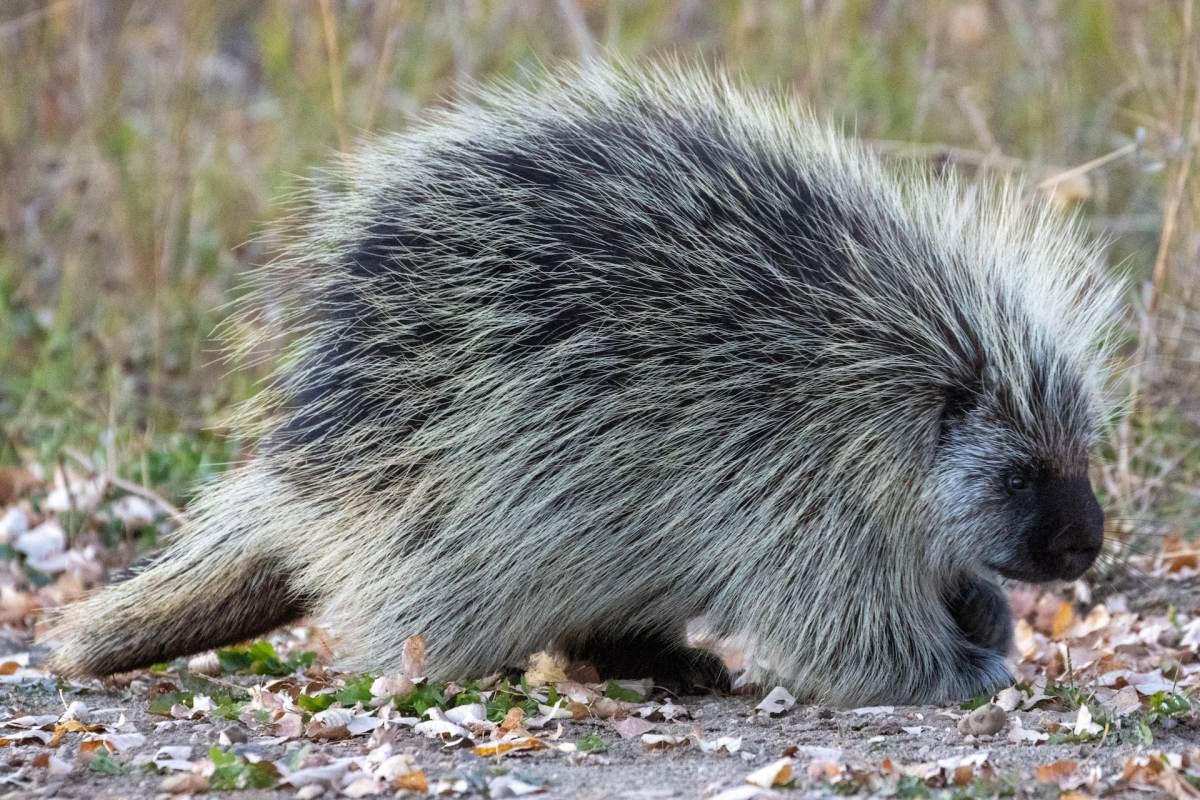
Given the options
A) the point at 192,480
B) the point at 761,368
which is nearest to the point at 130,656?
the point at 192,480

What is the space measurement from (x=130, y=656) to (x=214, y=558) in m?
0.37

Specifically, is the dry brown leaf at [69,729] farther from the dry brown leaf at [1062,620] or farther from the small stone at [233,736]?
the dry brown leaf at [1062,620]

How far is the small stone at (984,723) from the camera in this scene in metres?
3.49

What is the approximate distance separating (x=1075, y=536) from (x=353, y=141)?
4026mm

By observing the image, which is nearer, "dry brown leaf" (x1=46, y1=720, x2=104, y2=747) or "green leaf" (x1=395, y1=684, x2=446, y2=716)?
"dry brown leaf" (x1=46, y1=720, x2=104, y2=747)

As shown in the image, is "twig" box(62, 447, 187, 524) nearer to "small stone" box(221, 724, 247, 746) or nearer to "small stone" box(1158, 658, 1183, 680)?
"small stone" box(221, 724, 247, 746)

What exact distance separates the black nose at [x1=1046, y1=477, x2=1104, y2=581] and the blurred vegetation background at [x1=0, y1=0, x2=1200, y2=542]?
155 centimetres

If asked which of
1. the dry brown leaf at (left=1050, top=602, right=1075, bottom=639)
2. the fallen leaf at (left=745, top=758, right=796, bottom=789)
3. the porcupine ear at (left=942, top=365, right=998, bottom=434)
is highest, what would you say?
the porcupine ear at (left=942, top=365, right=998, bottom=434)

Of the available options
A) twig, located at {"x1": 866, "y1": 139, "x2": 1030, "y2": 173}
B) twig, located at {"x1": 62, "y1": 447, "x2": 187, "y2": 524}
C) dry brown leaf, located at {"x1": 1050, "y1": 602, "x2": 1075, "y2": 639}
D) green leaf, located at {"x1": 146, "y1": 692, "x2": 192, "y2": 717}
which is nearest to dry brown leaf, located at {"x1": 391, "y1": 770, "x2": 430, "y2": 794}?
green leaf, located at {"x1": 146, "y1": 692, "x2": 192, "y2": 717}

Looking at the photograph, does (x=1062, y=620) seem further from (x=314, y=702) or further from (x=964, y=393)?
(x=314, y=702)

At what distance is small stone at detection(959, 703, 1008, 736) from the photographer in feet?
11.5

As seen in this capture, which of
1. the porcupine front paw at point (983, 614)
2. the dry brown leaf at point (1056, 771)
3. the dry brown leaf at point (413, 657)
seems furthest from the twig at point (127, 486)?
the dry brown leaf at point (1056, 771)

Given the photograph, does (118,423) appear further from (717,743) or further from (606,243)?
(717,743)

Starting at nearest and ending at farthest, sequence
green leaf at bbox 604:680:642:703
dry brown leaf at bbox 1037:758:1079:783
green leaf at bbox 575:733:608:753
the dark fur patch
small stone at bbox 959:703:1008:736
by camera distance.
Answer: dry brown leaf at bbox 1037:758:1079:783
green leaf at bbox 575:733:608:753
small stone at bbox 959:703:1008:736
green leaf at bbox 604:680:642:703
the dark fur patch
